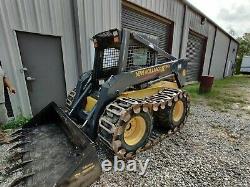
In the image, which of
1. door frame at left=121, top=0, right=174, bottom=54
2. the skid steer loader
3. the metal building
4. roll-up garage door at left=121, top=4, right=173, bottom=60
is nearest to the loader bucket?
the skid steer loader

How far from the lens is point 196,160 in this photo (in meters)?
2.76

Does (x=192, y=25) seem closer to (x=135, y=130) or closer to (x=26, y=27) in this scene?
(x=26, y=27)

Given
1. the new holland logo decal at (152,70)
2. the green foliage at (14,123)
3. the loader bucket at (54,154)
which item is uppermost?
the new holland logo decal at (152,70)

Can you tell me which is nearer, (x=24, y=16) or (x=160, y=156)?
(x=160, y=156)

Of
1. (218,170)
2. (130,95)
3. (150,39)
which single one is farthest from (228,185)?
(150,39)

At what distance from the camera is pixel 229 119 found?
179 inches

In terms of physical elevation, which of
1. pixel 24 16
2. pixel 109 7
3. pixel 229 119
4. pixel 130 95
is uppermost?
pixel 109 7

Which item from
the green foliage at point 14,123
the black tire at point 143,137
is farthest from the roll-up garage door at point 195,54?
the green foliage at point 14,123

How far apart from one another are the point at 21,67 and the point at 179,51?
307 inches

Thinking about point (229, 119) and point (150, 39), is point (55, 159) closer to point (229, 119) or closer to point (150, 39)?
point (150, 39)

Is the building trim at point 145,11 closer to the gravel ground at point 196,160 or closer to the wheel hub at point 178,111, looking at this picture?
the wheel hub at point 178,111

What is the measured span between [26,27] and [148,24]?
16.1 ft

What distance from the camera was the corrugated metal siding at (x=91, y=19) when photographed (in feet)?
16.2

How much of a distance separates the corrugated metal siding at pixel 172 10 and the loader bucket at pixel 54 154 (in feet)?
16.9
